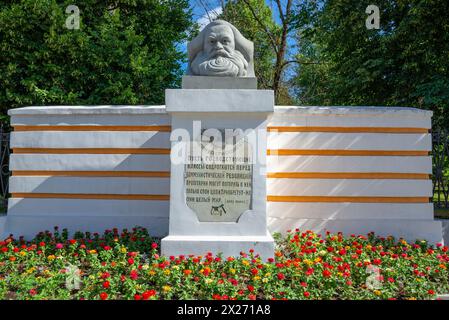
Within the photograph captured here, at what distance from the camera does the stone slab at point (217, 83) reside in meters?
5.70

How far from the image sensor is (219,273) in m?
4.72

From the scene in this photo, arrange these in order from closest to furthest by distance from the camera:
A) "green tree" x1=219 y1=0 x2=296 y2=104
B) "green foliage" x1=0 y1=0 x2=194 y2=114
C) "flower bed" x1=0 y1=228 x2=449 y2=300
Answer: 1. "flower bed" x1=0 y1=228 x2=449 y2=300
2. "green foliage" x1=0 y1=0 x2=194 y2=114
3. "green tree" x1=219 y1=0 x2=296 y2=104

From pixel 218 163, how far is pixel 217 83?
1223mm

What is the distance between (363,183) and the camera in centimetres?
681

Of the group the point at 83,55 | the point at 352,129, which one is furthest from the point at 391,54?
the point at 83,55

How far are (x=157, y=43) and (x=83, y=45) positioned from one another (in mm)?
3483

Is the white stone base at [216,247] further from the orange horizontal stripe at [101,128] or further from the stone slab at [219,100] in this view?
the orange horizontal stripe at [101,128]

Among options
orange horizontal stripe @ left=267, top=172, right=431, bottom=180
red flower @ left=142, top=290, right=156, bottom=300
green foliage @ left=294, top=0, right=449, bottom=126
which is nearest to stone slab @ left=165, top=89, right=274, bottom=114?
orange horizontal stripe @ left=267, top=172, right=431, bottom=180

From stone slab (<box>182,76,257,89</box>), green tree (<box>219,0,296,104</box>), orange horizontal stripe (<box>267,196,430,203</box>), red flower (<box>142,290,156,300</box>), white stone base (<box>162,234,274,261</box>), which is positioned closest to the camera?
red flower (<box>142,290,156,300</box>)

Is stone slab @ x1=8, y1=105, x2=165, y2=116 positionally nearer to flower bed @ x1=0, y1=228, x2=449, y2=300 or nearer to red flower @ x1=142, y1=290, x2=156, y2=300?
flower bed @ x1=0, y1=228, x2=449, y2=300

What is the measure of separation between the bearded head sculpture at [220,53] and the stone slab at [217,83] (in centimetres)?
11

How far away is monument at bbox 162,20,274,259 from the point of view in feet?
17.9

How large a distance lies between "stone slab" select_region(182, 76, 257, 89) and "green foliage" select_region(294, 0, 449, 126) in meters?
5.78

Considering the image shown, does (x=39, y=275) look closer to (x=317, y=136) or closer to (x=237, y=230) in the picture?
(x=237, y=230)
